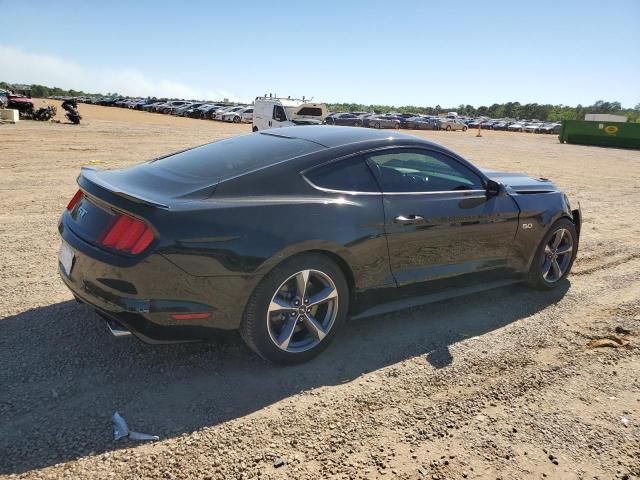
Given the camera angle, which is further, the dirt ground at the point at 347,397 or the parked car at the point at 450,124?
the parked car at the point at 450,124

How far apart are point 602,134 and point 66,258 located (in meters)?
38.6

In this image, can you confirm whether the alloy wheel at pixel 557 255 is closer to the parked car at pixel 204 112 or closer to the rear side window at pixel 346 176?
the rear side window at pixel 346 176

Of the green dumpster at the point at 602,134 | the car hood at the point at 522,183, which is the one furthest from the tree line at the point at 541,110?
the car hood at the point at 522,183

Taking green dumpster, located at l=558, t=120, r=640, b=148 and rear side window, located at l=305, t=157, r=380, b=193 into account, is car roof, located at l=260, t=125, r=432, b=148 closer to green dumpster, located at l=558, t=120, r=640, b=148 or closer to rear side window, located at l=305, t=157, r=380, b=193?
rear side window, located at l=305, t=157, r=380, b=193

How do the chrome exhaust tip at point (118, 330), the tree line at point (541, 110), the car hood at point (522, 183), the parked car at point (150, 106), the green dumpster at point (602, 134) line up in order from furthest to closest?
the tree line at point (541, 110)
the parked car at point (150, 106)
the green dumpster at point (602, 134)
the car hood at point (522, 183)
the chrome exhaust tip at point (118, 330)

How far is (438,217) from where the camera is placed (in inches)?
159

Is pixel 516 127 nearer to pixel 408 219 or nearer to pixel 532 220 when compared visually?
pixel 532 220

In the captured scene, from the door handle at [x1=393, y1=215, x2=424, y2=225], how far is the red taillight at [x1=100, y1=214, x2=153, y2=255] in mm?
1751

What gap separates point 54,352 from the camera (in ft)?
11.3

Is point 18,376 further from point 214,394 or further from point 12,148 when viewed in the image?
point 12,148

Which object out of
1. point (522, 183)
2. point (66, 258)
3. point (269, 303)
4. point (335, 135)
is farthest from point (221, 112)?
point (269, 303)

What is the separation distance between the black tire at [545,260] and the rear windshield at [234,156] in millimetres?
2524

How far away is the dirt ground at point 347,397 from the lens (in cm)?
262

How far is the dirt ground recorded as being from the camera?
8.58ft
